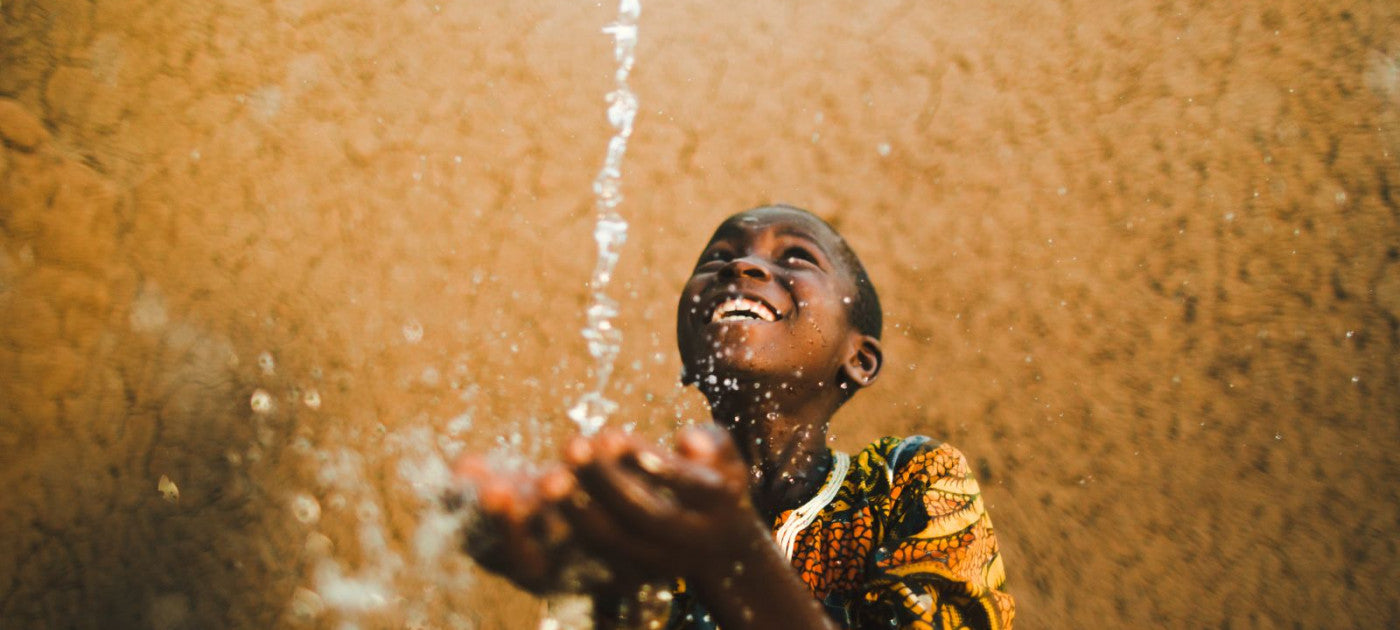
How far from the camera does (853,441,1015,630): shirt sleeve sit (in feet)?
3.11

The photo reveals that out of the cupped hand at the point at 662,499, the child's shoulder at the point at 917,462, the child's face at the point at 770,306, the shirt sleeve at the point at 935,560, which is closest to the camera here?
the cupped hand at the point at 662,499

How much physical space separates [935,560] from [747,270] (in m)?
0.49

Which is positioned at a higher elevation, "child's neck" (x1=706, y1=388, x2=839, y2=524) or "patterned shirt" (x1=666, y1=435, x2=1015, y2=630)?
"child's neck" (x1=706, y1=388, x2=839, y2=524)

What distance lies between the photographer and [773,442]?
4.14 feet

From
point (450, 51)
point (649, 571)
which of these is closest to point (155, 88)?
point (450, 51)

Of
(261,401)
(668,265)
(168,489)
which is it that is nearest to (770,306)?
(668,265)

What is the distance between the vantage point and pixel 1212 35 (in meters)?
2.04

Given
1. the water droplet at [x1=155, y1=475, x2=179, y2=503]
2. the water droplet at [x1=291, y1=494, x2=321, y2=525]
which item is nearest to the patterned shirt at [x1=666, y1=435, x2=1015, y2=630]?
the water droplet at [x1=291, y1=494, x2=321, y2=525]

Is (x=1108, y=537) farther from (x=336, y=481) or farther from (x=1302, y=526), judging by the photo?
(x=336, y=481)

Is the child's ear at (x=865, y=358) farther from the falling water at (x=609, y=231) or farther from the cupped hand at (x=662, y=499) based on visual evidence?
the falling water at (x=609, y=231)

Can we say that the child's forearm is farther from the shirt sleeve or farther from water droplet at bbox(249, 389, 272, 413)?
water droplet at bbox(249, 389, 272, 413)

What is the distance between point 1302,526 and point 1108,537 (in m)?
0.38

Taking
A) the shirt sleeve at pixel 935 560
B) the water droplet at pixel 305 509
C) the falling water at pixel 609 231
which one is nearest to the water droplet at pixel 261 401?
the water droplet at pixel 305 509

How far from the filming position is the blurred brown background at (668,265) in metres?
1.74
